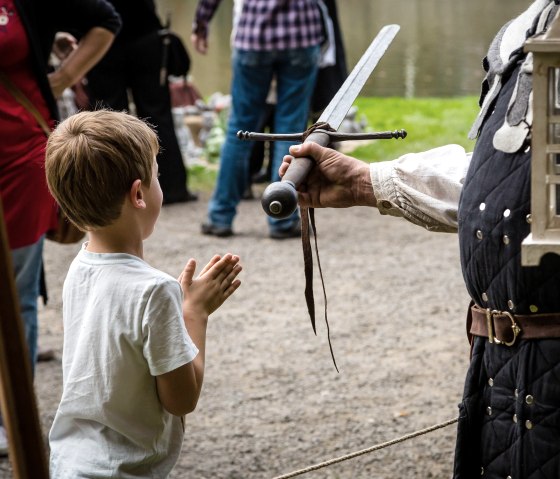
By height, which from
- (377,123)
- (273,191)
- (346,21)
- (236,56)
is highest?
(273,191)

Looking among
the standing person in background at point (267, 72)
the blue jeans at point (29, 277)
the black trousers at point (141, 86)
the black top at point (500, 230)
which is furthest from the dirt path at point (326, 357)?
the black top at point (500, 230)

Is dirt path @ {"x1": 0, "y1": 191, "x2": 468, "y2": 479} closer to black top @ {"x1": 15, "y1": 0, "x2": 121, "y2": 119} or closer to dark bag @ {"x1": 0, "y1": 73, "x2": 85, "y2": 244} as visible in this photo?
dark bag @ {"x1": 0, "y1": 73, "x2": 85, "y2": 244}

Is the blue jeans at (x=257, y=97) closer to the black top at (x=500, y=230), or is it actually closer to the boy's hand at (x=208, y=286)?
the boy's hand at (x=208, y=286)

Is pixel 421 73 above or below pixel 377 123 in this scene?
below

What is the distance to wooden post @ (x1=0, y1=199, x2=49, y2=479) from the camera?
1206 mm

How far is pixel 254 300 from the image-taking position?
5.55 meters

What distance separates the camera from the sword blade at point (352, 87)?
2.18 meters

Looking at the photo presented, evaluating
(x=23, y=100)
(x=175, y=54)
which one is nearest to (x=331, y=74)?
(x=175, y=54)

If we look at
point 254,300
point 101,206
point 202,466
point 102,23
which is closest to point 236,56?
point 254,300

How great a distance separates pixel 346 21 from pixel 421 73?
6011mm

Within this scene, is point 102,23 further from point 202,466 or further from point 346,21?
point 346,21

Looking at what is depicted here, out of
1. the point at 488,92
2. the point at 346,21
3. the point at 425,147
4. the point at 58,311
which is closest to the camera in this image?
the point at 488,92

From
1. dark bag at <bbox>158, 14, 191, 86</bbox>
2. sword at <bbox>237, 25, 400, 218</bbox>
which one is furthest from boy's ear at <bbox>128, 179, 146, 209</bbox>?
dark bag at <bbox>158, 14, 191, 86</bbox>

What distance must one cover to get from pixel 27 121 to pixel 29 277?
0.52 metres
